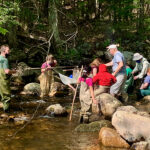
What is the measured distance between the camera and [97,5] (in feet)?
76.1

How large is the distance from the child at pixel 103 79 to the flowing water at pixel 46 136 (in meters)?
1.05

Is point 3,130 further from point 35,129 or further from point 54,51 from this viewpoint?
point 54,51

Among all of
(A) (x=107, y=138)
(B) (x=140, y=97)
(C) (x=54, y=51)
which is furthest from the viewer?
(C) (x=54, y=51)

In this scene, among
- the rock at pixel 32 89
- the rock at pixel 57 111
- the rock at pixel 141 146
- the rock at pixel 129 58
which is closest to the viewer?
the rock at pixel 141 146

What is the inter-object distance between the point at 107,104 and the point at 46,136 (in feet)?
6.53

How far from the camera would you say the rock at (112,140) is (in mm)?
5570

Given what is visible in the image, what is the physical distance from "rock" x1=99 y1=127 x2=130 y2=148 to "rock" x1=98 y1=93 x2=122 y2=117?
5.48ft

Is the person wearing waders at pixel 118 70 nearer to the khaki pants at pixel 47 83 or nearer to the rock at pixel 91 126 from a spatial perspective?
the rock at pixel 91 126

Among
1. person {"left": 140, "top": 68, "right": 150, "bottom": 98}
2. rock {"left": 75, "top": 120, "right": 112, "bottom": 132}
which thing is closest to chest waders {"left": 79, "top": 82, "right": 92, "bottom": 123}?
rock {"left": 75, "top": 120, "right": 112, "bottom": 132}

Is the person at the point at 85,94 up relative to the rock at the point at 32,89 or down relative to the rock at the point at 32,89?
up

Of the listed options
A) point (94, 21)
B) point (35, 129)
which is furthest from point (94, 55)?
point (35, 129)

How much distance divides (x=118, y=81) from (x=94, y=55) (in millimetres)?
9905

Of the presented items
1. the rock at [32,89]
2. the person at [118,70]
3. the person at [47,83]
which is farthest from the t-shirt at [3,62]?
the rock at [32,89]

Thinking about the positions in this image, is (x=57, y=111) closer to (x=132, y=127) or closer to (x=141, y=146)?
(x=132, y=127)
